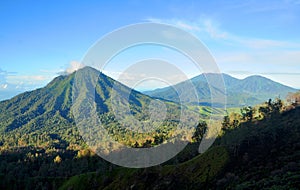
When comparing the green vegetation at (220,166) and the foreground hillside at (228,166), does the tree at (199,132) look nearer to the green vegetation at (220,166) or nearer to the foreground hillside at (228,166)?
the green vegetation at (220,166)

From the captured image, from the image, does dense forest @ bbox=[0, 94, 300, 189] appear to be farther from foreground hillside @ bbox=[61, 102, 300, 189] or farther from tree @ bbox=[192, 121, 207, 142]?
tree @ bbox=[192, 121, 207, 142]

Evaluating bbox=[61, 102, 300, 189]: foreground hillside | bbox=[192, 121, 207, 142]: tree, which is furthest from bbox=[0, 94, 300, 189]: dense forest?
bbox=[192, 121, 207, 142]: tree

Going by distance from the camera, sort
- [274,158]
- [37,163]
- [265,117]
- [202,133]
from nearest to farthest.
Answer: [274,158]
[265,117]
[202,133]
[37,163]

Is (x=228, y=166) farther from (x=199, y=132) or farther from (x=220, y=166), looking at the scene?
(x=199, y=132)

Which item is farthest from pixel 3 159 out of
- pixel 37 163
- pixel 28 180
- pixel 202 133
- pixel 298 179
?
pixel 298 179

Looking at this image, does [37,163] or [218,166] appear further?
[37,163]

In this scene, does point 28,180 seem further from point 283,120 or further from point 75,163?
point 283,120

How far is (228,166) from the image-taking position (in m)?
58.4

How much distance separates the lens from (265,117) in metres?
90.4

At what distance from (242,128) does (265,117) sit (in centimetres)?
1135

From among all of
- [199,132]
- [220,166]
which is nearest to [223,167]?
[220,166]

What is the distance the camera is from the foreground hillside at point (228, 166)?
48906 mm

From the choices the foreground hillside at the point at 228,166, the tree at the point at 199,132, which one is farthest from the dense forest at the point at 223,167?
the tree at the point at 199,132

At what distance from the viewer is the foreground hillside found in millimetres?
48906
